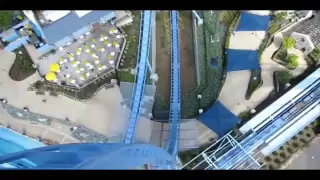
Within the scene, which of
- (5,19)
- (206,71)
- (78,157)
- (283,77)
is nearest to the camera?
(78,157)

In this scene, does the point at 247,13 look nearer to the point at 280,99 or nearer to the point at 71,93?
the point at 280,99

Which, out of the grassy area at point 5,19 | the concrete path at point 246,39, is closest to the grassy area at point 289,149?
the concrete path at point 246,39

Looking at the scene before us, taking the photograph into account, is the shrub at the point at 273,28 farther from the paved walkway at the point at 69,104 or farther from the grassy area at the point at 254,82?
the paved walkway at the point at 69,104

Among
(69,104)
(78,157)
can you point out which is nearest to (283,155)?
(69,104)

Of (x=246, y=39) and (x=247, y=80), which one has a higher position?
(x=246, y=39)

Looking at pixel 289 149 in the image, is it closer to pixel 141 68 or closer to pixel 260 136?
pixel 260 136
